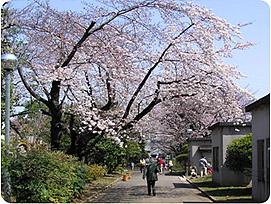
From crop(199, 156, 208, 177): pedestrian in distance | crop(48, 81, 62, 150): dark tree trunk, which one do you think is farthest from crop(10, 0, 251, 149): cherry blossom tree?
crop(199, 156, 208, 177): pedestrian in distance

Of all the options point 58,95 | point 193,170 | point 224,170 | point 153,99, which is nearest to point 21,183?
point 58,95

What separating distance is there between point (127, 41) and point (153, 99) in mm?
2942

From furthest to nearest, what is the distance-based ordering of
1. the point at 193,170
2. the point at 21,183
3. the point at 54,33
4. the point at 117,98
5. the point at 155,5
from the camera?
1. the point at 193,170
2. the point at 117,98
3. the point at 54,33
4. the point at 155,5
5. the point at 21,183

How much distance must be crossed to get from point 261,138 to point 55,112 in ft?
26.9

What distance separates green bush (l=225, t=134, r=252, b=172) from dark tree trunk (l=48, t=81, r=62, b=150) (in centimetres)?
703

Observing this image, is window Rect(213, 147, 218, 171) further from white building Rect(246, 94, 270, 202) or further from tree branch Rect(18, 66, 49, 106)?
tree branch Rect(18, 66, 49, 106)

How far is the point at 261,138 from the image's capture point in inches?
708

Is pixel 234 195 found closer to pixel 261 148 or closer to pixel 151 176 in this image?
pixel 151 176

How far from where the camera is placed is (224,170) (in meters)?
26.2

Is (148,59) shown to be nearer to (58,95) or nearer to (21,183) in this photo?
(58,95)

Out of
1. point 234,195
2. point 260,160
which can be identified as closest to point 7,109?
point 260,160

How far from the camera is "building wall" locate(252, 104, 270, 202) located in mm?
17109

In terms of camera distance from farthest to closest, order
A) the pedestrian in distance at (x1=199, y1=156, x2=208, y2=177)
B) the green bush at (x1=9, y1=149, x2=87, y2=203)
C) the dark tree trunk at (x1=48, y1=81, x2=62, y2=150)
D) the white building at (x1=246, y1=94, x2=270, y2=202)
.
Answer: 1. the pedestrian in distance at (x1=199, y1=156, x2=208, y2=177)
2. the dark tree trunk at (x1=48, y1=81, x2=62, y2=150)
3. the white building at (x1=246, y1=94, x2=270, y2=202)
4. the green bush at (x1=9, y1=149, x2=87, y2=203)

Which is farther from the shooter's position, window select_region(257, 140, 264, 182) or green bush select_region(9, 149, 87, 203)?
window select_region(257, 140, 264, 182)
